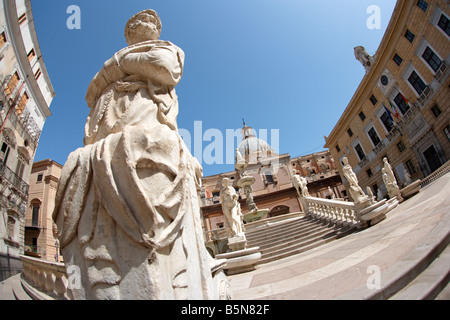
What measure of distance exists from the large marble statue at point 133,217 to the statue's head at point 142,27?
1.11 metres

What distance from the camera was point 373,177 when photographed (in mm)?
24297

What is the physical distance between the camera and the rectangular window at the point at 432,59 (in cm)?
1652

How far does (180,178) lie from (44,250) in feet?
82.6

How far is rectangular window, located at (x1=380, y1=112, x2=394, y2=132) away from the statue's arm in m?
26.1

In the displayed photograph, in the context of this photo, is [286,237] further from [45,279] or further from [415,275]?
[45,279]

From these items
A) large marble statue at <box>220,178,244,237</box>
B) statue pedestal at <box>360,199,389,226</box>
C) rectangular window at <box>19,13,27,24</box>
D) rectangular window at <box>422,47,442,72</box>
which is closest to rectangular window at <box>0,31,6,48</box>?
rectangular window at <box>19,13,27,24</box>

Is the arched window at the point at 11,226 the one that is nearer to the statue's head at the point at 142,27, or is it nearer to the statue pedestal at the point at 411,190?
the statue's head at the point at 142,27

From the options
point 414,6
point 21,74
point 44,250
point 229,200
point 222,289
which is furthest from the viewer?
point 44,250

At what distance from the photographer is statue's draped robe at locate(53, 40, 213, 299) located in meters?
1.26

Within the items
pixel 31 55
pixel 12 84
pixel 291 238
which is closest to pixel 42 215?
pixel 12 84

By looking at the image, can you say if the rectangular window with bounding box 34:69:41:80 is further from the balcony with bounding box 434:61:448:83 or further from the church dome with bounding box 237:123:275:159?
the church dome with bounding box 237:123:275:159

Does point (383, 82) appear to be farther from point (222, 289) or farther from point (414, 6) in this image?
point (222, 289)

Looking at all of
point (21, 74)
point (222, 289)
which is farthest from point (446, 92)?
point (21, 74)

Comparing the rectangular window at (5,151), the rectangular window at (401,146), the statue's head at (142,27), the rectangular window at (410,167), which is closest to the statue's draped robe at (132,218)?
the statue's head at (142,27)
